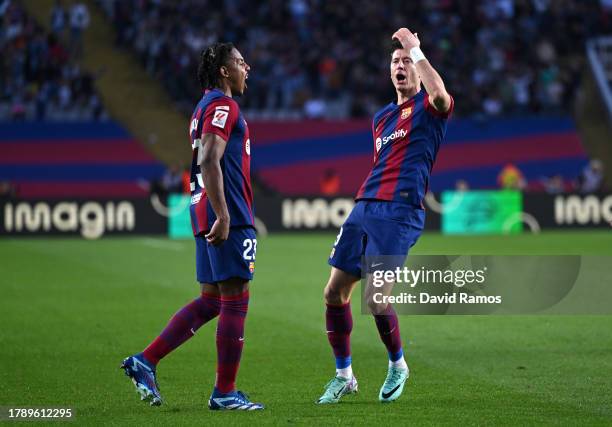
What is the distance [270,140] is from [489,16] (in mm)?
8458

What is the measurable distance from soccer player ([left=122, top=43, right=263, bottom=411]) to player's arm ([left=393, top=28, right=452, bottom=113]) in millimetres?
1068

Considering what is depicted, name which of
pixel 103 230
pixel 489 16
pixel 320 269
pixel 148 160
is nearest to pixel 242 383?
pixel 320 269

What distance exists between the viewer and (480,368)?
862 cm

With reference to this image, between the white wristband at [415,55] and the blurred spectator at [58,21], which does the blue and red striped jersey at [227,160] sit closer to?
the white wristband at [415,55]

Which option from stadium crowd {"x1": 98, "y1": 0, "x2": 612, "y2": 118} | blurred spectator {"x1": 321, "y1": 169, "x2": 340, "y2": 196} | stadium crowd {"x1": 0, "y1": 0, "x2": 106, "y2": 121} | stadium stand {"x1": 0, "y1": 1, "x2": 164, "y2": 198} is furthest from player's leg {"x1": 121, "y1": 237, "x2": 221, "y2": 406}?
stadium crowd {"x1": 98, "y1": 0, "x2": 612, "y2": 118}

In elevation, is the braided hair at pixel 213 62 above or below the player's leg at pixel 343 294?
above

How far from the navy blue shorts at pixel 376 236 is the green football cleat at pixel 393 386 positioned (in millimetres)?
712

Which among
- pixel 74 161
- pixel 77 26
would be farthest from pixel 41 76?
pixel 74 161

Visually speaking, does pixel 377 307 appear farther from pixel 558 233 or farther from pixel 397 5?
pixel 397 5

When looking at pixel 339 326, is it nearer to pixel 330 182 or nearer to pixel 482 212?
pixel 482 212

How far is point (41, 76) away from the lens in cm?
2938

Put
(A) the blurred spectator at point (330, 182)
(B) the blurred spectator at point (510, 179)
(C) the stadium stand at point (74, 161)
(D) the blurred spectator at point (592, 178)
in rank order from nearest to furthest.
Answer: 1. (A) the blurred spectator at point (330, 182)
2. (C) the stadium stand at point (74, 161)
3. (D) the blurred spectator at point (592, 178)
4. (B) the blurred spectator at point (510, 179)

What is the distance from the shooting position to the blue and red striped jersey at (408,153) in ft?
23.6

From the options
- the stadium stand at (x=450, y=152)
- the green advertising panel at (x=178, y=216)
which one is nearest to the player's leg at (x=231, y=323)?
the green advertising panel at (x=178, y=216)
